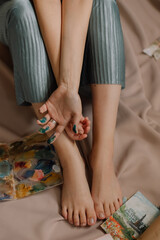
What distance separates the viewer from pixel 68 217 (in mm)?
933

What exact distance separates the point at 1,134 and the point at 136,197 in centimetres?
60

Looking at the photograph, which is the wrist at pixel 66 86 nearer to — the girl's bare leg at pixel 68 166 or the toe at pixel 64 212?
the girl's bare leg at pixel 68 166

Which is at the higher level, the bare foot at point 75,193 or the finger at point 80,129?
the finger at point 80,129

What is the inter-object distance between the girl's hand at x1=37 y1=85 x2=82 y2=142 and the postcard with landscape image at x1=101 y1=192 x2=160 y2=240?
33 cm

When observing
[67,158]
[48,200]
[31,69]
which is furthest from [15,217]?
[31,69]

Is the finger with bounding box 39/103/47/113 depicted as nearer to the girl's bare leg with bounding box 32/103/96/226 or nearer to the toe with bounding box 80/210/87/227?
the girl's bare leg with bounding box 32/103/96/226

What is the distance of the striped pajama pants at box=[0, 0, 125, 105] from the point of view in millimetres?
912

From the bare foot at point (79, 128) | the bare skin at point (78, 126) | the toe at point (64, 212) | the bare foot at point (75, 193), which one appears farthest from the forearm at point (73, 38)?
the toe at point (64, 212)

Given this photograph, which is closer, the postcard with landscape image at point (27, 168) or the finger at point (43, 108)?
the finger at point (43, 108)

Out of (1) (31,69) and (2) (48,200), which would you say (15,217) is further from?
(1) (31,69)

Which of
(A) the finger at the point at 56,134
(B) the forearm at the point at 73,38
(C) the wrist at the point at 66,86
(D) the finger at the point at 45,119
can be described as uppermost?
(B) the forearm at the point at 73,38

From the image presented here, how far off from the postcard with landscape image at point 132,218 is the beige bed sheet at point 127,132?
32mm

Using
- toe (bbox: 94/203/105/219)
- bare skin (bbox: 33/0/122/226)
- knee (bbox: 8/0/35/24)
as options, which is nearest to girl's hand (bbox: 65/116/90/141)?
bare skin (bbox: 33/0/122/226)

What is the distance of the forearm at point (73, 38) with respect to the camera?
0.91m
